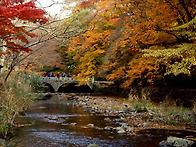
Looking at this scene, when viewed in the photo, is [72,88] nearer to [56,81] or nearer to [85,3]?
[56,81]

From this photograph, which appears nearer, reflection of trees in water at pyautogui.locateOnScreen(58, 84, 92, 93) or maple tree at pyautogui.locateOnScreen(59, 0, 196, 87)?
maple tree at pyautogui.locateOnScreen(59, 0, 196, 87)

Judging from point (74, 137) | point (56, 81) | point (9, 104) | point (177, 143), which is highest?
point (56, 81)

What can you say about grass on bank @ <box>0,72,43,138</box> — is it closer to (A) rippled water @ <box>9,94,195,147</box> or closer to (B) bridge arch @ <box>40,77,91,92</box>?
(A) rippled water @ <box>9,94,195,147</box>

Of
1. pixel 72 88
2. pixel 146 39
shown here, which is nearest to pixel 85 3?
pixel 146 39

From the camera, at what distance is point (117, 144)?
19.2 feet

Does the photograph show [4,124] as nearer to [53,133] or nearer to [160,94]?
[53,133]

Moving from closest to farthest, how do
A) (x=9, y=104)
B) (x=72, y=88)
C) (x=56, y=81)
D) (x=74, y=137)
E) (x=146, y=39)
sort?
(x=9, y=104) → (x=74, y=137) → (x=146, y=39) → (x=56, y=81) → (x=72, y=88)

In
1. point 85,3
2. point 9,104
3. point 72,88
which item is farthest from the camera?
point 72,88

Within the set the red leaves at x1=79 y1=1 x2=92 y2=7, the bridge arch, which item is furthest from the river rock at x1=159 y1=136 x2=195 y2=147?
the bridge arch

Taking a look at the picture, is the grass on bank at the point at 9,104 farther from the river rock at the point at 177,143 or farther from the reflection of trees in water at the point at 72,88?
the reflection of trees in water at the point at 72,88

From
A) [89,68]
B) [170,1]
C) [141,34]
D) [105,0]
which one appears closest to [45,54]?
[89,68]

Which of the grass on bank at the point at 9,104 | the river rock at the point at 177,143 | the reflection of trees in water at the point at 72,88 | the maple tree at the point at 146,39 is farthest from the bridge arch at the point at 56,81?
the river rock at the point at 177,143

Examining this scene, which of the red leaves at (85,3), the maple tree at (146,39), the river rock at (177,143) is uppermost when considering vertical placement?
the red leaves at (85,3)

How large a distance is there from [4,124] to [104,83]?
64.6ft
